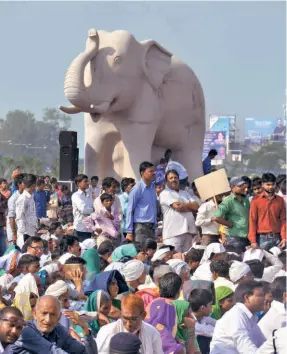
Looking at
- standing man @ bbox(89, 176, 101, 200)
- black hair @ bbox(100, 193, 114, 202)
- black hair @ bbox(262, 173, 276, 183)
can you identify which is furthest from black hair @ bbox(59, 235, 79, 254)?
standing man @ bbox(89, 176, 101, 200)

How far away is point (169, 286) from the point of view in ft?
28.7

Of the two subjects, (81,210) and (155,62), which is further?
(155,62)

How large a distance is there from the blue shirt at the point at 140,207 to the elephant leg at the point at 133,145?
752 centimetres

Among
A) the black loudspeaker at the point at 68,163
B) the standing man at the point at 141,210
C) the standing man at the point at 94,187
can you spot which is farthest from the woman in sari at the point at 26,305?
the black loudspeaker at the point at 68,163

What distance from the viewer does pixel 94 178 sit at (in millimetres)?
19500

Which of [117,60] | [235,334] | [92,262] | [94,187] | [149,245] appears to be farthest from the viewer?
[117,60]

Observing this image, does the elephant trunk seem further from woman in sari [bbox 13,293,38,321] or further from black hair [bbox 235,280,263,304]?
black hair [bbox 235,280,263,304]

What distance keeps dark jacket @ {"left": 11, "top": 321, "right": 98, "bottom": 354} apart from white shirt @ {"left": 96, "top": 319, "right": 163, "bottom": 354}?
0.30ft

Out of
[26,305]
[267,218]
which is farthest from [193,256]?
[26,305]

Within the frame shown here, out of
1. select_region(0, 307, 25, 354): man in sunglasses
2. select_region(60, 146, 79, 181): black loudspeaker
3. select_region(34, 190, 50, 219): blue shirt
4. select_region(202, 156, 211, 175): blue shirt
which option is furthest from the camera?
select_region(202, 156, 211, 175): blue shirt

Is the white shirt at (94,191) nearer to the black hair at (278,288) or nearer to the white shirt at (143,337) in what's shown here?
the black hair at (278,288)

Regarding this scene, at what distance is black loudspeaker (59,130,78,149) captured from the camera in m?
21.4

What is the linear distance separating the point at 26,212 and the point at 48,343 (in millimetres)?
7692

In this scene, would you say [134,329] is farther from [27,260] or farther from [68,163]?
[68,163]
